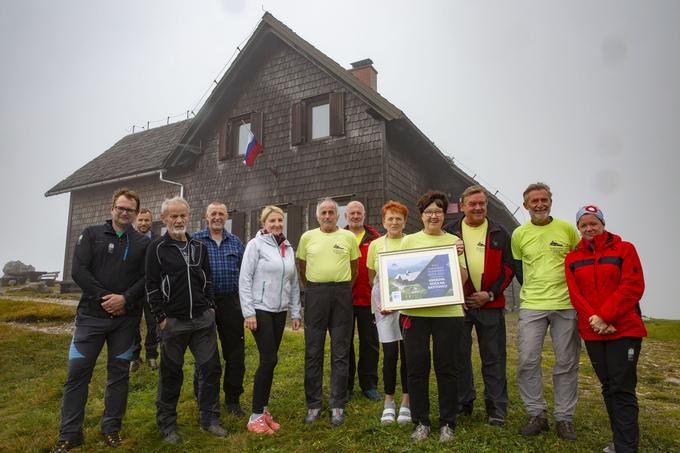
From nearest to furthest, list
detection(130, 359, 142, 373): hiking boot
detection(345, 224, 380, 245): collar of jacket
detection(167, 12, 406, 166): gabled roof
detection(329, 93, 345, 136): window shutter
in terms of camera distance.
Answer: detection(345, 224, 380, 245): collar of jacket → detection(130, 359, 142, 373): hiking boot → detection(167, 12, 406, 166): gabled roof → detection(329, 93, 345, 136): window shutter

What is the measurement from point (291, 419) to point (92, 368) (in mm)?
1826

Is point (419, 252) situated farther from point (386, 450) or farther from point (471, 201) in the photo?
point (386, 450)

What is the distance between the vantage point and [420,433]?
3619 millimetres

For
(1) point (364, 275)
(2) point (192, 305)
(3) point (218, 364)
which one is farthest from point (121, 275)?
(1) point (364, 275)

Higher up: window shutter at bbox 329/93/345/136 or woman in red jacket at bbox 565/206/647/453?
window shutter at bbox 329/93/345/136

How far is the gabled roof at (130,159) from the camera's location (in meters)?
16.6

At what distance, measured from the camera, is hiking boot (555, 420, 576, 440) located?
12.2ft

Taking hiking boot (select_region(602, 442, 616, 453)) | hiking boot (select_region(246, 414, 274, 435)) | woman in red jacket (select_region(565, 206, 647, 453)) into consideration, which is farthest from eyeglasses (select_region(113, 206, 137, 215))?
hiking boot (select_region(602, 442, 616, 453))

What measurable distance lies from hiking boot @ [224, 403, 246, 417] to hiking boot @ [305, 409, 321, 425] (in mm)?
717

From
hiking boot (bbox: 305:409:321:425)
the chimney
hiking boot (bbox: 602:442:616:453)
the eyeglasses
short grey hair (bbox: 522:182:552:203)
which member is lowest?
hiking boot (bbox: 602:442:616:453)

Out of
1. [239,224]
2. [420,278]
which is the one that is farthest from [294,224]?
[420,278]

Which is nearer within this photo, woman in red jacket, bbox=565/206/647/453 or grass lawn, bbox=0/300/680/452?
woman in red jacket, bbox=565/206/647/453

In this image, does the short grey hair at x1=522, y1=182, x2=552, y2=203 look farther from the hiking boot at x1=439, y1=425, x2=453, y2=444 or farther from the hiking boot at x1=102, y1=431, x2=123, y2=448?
the hiking boot at x1=102, y1=431, x2=123, y2=448

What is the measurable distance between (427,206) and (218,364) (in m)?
2.38
